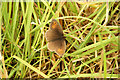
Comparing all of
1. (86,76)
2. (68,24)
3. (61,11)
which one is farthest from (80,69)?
(61,11)

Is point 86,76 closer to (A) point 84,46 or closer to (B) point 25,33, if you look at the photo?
(A) point 84,46

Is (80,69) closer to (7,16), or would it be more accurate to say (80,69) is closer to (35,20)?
(35,20)

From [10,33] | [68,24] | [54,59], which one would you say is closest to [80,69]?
[54,59]

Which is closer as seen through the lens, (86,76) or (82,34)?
(86,76)

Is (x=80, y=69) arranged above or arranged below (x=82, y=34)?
below

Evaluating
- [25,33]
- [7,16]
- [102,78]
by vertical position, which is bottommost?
[102,78]

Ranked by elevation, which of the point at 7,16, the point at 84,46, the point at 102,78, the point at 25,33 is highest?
the point at 7,16
